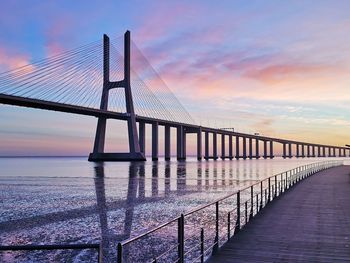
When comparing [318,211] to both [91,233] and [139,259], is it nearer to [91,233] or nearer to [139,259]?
[139,259]

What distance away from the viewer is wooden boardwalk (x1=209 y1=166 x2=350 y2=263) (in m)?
6.58

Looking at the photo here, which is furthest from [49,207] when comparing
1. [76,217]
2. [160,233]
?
[160,233]

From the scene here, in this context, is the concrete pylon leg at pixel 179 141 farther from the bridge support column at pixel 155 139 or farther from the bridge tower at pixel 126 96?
the bridge tower at pixel 126 96

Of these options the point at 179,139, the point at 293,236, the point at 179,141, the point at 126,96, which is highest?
the point at 126,96

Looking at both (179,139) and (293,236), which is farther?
(179,139)

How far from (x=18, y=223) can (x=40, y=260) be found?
5.72 m

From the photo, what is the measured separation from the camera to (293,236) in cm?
812

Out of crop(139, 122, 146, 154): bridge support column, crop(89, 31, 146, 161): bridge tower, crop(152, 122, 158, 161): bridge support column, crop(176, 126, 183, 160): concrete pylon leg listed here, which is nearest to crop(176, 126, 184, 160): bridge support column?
crop(176, 126, 183, 160): concrete pylon leg

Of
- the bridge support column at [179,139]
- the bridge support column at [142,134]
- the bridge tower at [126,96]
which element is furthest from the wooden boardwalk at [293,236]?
the bridge support column at [179,139]

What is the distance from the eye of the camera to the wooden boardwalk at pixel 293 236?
6.58 metres

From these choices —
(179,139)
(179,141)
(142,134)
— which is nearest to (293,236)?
(142,134)

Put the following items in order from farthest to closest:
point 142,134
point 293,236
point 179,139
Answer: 1. point 179,139
2. point 142,134
3. point 293,236

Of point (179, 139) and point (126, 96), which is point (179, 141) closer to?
point (179, 139)

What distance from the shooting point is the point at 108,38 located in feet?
243
